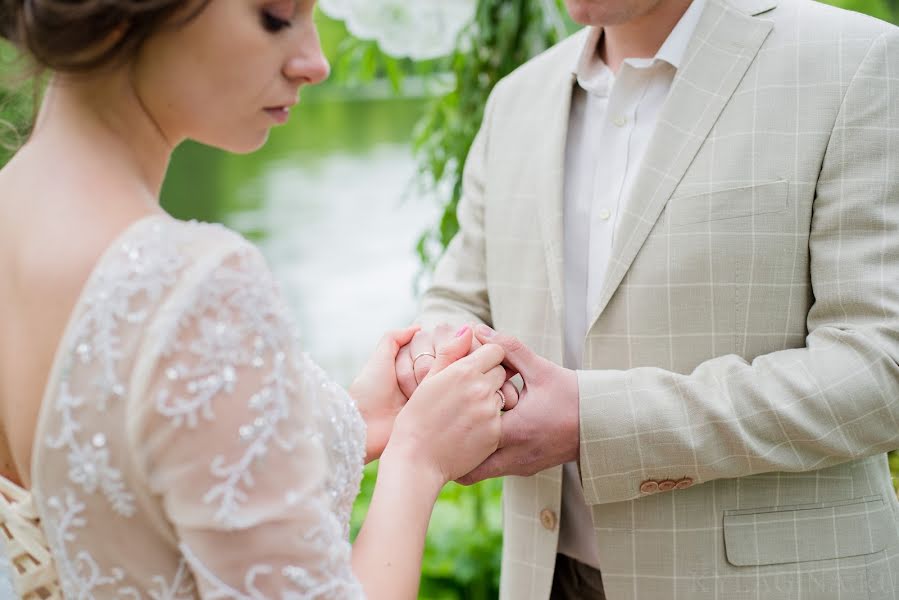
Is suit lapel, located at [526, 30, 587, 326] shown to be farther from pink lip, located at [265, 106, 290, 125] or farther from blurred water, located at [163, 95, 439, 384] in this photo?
blurred water, located at [163, 95, 439, 384]

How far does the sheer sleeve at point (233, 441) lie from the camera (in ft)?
3.53

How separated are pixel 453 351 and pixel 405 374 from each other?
0.50ft

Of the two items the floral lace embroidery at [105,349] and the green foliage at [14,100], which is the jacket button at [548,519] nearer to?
the floral lace embroidery at [105,349]

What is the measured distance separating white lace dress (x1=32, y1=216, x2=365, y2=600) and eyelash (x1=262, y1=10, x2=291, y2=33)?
25cm

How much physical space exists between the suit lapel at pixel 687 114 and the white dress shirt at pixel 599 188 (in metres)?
0.06

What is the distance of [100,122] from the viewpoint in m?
1.21

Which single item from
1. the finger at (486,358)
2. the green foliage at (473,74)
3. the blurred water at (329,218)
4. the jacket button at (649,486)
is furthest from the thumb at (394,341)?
the blurred water at (329,218)

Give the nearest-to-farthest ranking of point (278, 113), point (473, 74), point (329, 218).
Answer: point (278, 113) < point (473, 74) < point (329, 218)

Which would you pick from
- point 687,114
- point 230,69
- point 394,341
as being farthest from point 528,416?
point 230,69

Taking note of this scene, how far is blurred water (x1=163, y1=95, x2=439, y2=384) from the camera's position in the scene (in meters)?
8.55

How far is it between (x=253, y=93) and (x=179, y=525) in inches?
20.1

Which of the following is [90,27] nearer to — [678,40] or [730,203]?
[730,203]

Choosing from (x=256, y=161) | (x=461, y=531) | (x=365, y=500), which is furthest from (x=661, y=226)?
(x=256, y=161)

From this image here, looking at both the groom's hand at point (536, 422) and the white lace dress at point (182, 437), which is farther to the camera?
the groom's hand at point (536, 422)
